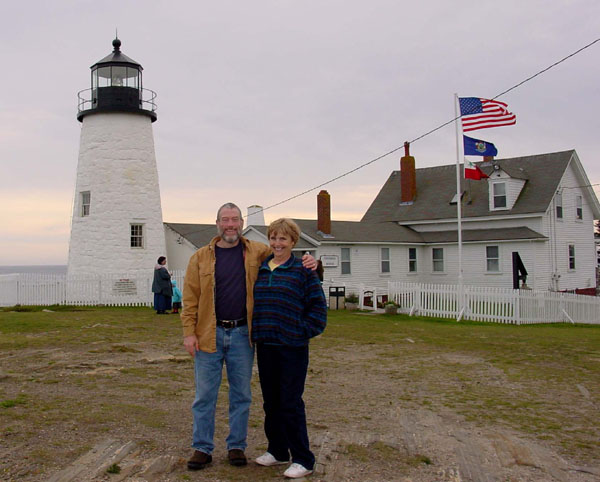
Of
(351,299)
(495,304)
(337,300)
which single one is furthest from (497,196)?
(337,300)

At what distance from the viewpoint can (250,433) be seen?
5965mm

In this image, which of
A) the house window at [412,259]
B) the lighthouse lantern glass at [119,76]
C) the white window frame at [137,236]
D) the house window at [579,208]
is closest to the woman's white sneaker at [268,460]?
the white window frame at [137,236]

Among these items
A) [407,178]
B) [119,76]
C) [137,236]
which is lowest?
[137,236]

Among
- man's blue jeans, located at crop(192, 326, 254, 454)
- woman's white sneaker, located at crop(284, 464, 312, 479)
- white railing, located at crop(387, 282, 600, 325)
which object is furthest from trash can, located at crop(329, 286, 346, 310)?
woman's white sneaker, located at crop(284, 464, 312, 479)

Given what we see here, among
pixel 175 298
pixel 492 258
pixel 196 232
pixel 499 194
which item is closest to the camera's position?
pixel 175 298

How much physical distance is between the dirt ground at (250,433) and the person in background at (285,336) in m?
0.22

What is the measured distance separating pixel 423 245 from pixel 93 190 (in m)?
15.4

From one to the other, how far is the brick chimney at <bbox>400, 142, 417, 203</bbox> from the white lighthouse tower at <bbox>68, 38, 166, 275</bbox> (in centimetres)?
1373

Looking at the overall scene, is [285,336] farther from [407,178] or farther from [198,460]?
[407,178]

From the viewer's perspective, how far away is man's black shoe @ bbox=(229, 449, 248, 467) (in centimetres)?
497

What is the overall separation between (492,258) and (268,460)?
84.2 ft

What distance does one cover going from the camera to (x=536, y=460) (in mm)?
5203

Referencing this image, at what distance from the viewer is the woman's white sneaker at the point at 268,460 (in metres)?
5.00

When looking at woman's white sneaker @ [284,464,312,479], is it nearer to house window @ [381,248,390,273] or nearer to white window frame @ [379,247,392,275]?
white window frame @ [379,247,392,275]
